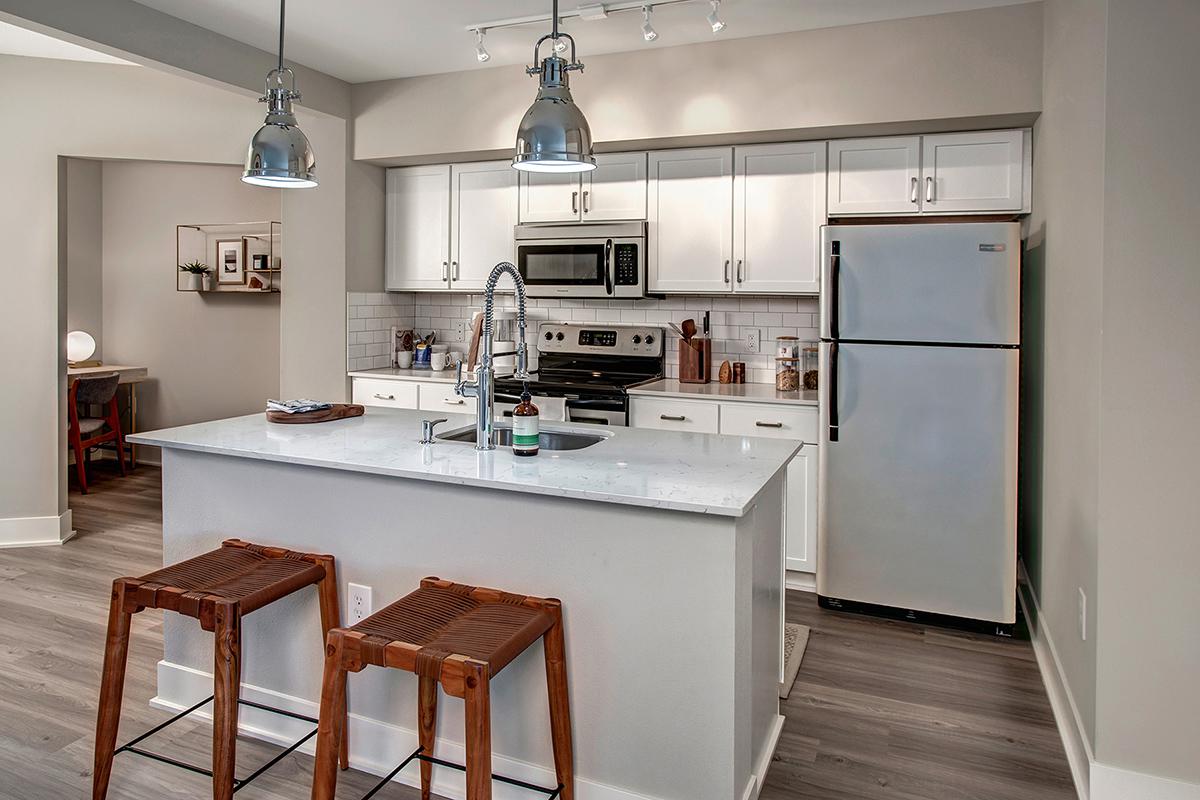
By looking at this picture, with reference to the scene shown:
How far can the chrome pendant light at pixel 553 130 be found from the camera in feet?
7.35

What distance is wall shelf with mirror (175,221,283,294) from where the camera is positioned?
599 cm

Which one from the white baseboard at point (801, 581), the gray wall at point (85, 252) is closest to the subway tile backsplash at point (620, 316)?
the white baseboard at point (801, 581)

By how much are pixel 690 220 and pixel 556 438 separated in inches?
73.0

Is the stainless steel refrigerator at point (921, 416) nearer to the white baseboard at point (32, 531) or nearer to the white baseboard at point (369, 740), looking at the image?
the white baseboard at point (369, 740)

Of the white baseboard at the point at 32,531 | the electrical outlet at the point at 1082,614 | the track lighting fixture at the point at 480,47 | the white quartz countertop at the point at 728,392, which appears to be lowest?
the white baseboard at the point at 32,531

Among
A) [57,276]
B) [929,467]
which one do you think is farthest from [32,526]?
[929,467]

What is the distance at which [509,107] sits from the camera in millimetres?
4441

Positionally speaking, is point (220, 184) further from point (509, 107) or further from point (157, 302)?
point (509, 107)

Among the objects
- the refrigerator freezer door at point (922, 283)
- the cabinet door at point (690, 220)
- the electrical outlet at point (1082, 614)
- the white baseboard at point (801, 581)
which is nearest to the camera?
the electrical outlet at point (1082, 614)

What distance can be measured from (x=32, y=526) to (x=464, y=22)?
3.57 meters

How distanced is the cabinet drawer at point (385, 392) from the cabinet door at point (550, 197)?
1179mm

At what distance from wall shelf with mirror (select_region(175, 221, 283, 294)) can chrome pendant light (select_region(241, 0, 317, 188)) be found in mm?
3465

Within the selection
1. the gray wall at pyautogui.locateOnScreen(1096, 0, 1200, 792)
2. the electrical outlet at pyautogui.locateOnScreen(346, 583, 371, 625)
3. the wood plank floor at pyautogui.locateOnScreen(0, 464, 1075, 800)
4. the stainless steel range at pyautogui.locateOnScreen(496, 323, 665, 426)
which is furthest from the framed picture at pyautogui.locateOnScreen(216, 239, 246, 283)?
the gray wall at pyautogui.locateOnScreen(1096, 0, 1200, 792)

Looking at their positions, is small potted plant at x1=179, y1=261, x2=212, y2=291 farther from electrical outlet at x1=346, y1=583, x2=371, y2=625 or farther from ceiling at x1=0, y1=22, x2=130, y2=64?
electrical outlet at x1=346, y1=583, x2=371, y2=625
